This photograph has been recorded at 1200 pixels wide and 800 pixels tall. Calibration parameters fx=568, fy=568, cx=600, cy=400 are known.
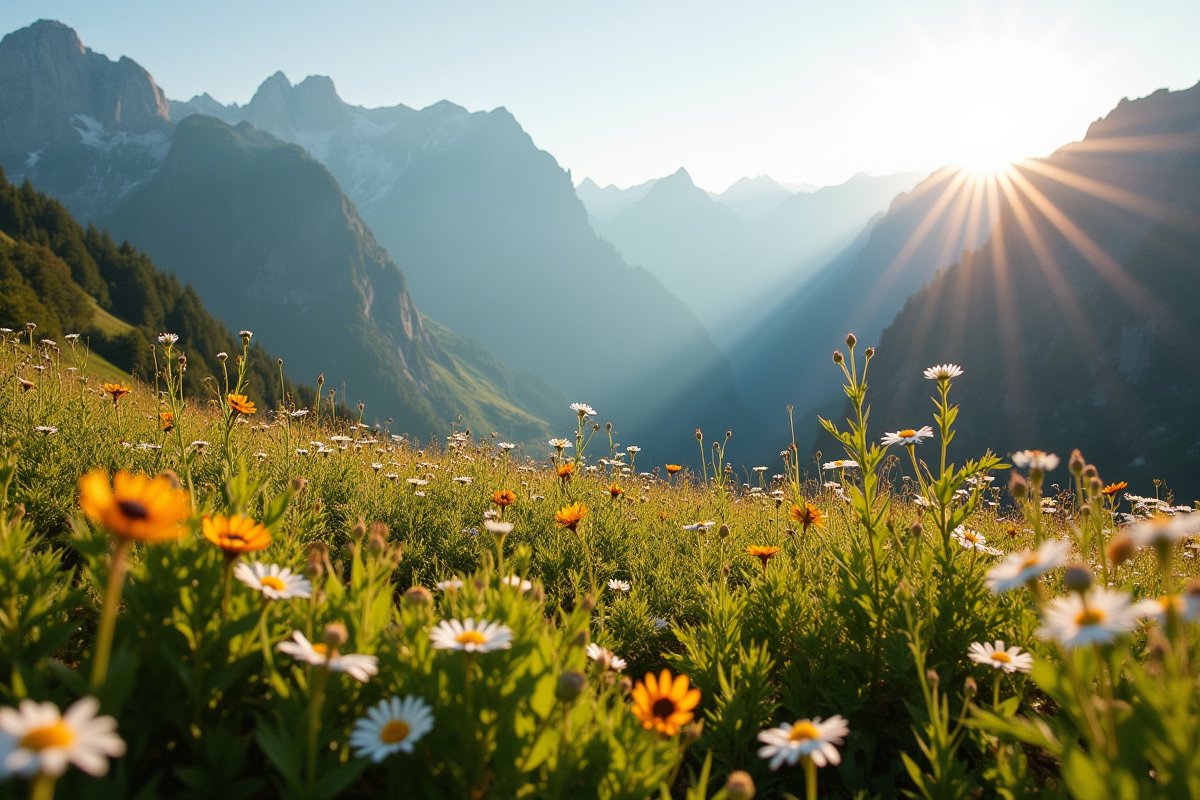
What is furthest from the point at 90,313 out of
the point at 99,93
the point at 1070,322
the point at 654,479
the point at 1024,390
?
the point at 99,93

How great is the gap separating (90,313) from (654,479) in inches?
2044

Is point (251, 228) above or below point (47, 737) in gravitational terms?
above

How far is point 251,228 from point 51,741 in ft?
620

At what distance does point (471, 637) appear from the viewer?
1368 millimetres

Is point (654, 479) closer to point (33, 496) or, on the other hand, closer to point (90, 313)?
point (33, 496)

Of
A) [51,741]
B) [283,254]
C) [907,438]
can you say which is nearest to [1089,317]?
[907,438]

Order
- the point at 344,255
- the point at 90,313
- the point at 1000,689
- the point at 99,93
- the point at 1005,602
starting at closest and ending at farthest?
the point at 1000,689, the point at 1005,602, the point at 90,313, the point at 344,255, the point at 99,93

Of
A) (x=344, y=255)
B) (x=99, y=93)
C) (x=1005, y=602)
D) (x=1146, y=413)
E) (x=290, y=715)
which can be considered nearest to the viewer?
(x=290, y=715)

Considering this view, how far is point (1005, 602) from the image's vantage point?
2.64m

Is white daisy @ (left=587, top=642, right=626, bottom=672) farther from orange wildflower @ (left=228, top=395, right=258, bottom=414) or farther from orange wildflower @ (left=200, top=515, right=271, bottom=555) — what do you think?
orange wildflower @ (left=228, top=395, right=258, bottom=414)

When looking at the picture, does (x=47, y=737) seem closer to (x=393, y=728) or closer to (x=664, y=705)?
(x=393, y=728)

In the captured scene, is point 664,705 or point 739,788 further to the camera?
point 664,705

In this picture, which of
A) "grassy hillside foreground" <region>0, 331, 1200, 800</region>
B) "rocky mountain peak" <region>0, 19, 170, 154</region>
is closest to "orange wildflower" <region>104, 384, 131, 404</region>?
"grassy hillside foreground" <region>0, 331, 1200, 800</region>

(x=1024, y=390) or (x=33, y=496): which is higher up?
(x=33, y=496)
